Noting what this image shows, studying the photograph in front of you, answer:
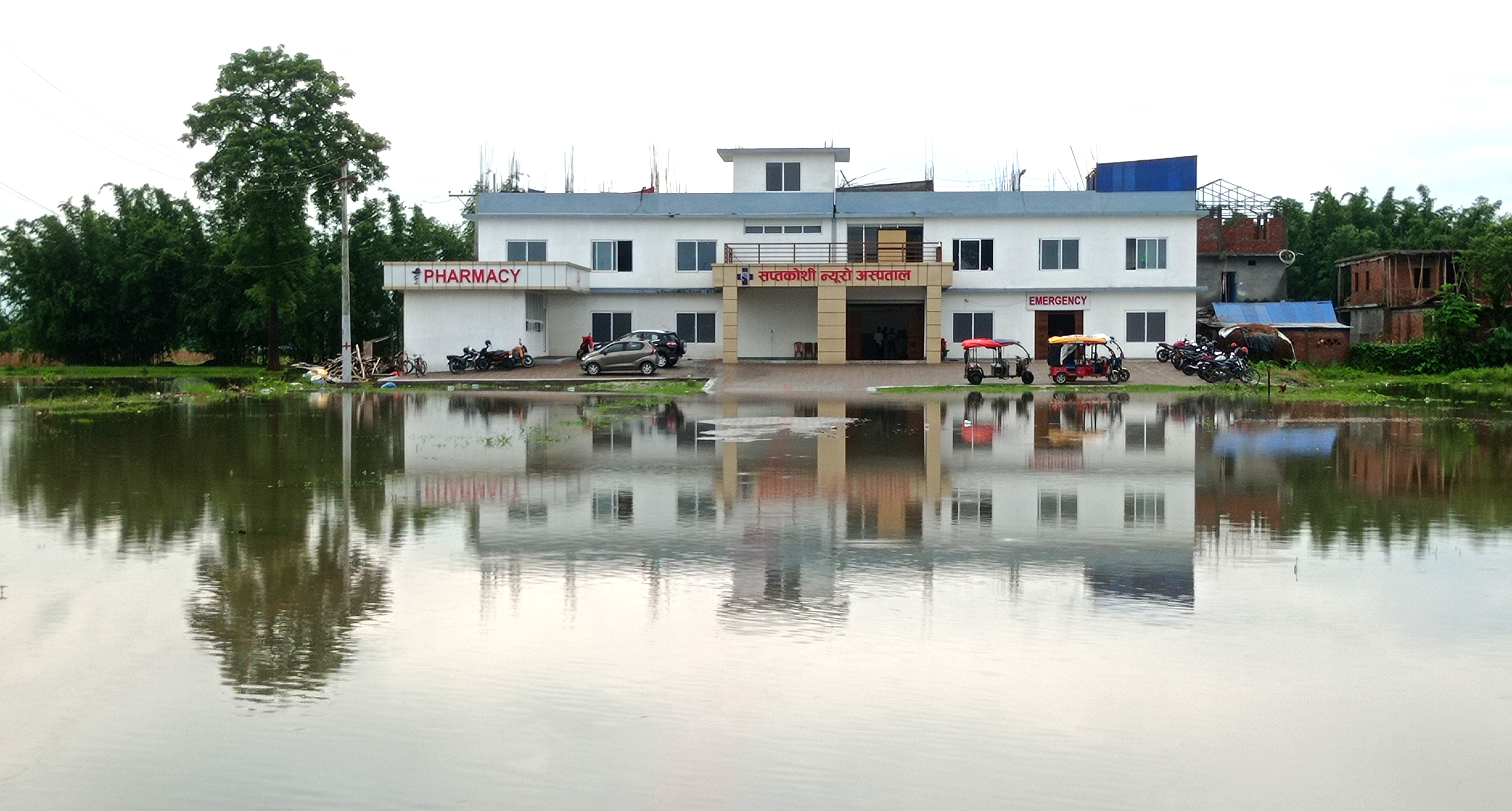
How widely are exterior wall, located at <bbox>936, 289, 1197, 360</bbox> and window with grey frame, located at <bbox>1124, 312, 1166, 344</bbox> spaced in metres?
0.10

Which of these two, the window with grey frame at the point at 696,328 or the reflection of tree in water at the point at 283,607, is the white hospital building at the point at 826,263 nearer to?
the window with grey frame at the point at 696,328

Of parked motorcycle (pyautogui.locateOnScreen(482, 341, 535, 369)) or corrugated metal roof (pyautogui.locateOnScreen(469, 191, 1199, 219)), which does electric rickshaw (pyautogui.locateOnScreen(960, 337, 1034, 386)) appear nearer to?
corrugated metal roof (pyautogui.locateOnScreen(469, 191, 1199, 219))

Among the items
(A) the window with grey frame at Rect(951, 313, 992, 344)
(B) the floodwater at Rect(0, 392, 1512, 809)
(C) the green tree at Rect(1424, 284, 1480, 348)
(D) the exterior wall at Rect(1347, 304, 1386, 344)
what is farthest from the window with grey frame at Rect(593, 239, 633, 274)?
(B) the floodwater at Rect(0, 392, 1512, 809)

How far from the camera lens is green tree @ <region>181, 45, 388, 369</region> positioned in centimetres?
6162

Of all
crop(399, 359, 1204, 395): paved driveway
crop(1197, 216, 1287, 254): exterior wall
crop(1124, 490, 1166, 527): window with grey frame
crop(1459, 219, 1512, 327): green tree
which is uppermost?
crop(1197, 216, 1287, 254): exterior wall

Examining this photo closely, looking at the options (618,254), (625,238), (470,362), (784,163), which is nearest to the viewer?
(470,362)

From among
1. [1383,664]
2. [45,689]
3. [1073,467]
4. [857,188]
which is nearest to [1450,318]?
[857,188]

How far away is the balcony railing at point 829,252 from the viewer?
60406 mm

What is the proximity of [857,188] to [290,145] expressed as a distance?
25701mm

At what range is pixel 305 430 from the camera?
2881 cm

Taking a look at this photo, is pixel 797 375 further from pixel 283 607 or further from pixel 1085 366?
pixel 283 607

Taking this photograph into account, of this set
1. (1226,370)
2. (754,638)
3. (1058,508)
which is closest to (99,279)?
(1226,370)

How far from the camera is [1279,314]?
63.7 m

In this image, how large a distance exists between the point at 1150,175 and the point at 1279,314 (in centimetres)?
879
